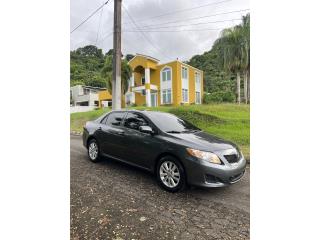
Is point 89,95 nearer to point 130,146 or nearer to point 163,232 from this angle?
point 130,146

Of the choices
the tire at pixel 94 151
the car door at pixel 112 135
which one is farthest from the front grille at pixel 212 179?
the tire at pixel 94 151

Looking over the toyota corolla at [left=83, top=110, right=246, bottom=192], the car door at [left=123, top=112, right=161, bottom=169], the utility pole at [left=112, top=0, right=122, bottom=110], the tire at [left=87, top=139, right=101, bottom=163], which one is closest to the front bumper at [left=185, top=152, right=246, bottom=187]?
the toyota corolla at [left=83, top=110, right=246, bottom=192]

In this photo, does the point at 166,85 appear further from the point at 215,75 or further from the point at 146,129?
the point at 146,129

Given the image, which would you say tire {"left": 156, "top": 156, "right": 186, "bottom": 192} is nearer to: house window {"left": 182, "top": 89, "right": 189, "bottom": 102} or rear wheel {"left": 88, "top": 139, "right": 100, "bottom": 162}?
rear wheel {"left": 88, "top": 139, "right": 100, "bottom": 162}

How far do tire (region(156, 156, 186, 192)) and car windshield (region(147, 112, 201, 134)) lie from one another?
62 centimetres

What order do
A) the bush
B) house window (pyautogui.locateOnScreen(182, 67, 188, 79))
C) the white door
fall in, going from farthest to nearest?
the bush, the white door, house window (pyautogui.locateOnScreen(182, 67, 188, 79))

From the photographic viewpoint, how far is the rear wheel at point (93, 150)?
5.07 meters

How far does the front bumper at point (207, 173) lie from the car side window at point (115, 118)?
197 centimetres

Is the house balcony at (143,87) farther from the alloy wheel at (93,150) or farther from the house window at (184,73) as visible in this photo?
the alloy wheel at (93,150)

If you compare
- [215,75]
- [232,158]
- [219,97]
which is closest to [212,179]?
[232,158]

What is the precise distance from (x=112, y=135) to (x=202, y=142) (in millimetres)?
1995

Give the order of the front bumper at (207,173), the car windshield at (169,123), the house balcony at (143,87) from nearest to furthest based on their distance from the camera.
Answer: the front bumper at (207,173) < the car windshield at (169,123) < the house balcony at (143,87)

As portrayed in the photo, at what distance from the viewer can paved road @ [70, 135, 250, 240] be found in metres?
2.51
